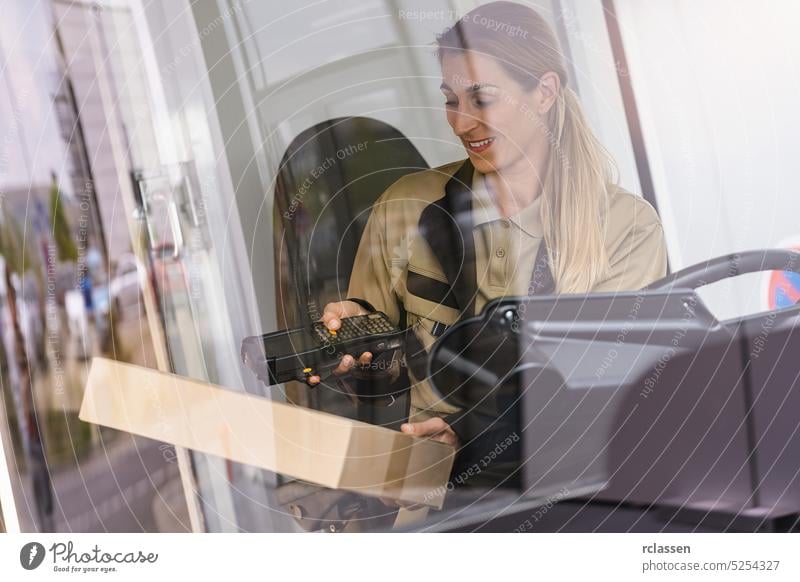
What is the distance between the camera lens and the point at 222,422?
0.57 m

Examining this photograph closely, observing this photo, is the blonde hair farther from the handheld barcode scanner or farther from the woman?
the handheld barcode scanner

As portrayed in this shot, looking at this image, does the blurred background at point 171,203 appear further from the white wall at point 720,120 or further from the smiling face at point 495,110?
the white wall at point 720,120

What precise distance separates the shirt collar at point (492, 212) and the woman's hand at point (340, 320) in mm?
114

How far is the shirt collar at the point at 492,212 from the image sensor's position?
0.54 m

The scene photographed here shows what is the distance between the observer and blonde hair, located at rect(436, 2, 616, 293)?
1.73 feet

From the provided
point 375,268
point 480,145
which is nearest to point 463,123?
point 480,145

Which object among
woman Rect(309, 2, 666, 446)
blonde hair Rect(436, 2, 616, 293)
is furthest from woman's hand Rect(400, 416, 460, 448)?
blonde hair Rect(436, 2, 616, 293)

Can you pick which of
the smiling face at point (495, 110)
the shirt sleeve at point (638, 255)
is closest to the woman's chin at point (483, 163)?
the smiling face at point (495, 110)

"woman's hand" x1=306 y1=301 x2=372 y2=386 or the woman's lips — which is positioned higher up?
the woman's lips

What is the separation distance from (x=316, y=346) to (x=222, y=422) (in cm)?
10

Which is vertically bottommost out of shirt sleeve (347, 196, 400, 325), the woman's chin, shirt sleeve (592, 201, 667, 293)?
shirt sleeve (592, 201, 667, 293)

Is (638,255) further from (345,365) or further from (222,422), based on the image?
(222,422)
